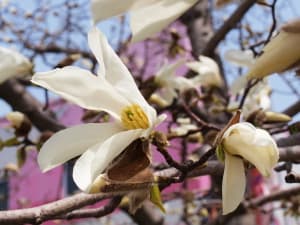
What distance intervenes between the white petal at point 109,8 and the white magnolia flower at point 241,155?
0.52ft

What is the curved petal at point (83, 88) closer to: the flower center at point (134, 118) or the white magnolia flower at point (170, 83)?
the flower center at point (134, 118)

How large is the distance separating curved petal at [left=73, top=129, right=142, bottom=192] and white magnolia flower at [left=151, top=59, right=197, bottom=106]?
0.62 metres

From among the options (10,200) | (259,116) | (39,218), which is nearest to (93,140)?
A: (39,218)

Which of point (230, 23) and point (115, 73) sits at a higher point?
point (115, 73)

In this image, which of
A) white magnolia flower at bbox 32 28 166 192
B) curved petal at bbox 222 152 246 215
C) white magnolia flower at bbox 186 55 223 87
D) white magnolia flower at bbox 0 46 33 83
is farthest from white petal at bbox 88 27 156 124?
white magnolia flower at bbox 186 55 223 87

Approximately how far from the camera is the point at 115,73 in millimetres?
541

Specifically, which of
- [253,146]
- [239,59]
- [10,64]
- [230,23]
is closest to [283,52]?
[253,146]

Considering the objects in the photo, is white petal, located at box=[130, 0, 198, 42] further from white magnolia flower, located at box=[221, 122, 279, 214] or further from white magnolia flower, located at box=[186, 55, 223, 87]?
white magnolia flower, located at box=[186, 55, 223, 87]

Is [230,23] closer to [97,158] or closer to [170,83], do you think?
[170,83]

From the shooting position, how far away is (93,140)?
0.53 meters

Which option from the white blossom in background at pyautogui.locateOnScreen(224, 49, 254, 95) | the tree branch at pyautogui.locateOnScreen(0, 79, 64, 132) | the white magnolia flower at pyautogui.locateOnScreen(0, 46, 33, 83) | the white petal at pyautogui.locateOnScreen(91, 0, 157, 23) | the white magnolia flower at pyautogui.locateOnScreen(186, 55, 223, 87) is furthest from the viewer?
the tree branch at pyautogui.locateOnScreen(0, 79, 64, 132)

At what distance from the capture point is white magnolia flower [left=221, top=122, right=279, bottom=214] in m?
0.47

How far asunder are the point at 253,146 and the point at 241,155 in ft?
0.08

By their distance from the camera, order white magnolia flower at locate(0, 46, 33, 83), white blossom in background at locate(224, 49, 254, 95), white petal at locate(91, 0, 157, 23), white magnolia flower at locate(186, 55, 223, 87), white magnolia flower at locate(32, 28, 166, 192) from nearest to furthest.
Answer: white petal at locate(91, 0, 157, 23) → white magnolia flower at locate(32, 28, 166, 192) → white magnolia flower at locate(0, 46, 33, 83) → white blossom in background at locate(224, 49, 254, 95) → white magnolia flower at locate(186, 55, 223, 87)
